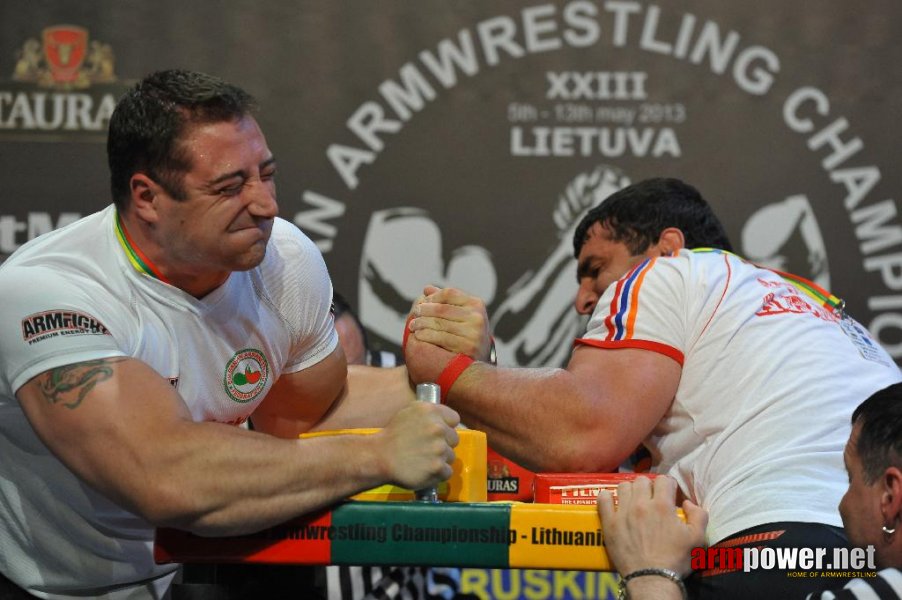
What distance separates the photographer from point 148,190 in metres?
1.78

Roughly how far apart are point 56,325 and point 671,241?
1510 millimetres

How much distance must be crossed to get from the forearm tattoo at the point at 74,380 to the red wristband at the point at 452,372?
70cm

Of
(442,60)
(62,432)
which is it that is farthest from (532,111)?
(62,432)

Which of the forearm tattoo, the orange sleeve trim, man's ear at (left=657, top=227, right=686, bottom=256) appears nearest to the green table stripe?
the forearm tattoo

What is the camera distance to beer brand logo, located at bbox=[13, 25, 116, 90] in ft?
11.1

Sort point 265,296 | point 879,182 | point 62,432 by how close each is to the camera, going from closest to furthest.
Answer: point 62,432 → point 265,296 → point 879,182

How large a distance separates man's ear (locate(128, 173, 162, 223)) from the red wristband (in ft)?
2.07

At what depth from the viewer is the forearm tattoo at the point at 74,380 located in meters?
1.54

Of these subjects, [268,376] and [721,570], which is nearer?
[721,570]

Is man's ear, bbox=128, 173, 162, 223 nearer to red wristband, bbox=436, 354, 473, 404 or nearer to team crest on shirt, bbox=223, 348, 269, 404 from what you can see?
team crest on shirt, bbox=223, 348, 269, 404

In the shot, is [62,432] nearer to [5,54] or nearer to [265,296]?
[265,296]

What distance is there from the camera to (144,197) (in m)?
1.79

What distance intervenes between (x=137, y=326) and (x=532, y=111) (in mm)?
1888

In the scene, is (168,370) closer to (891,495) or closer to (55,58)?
(891,495)
